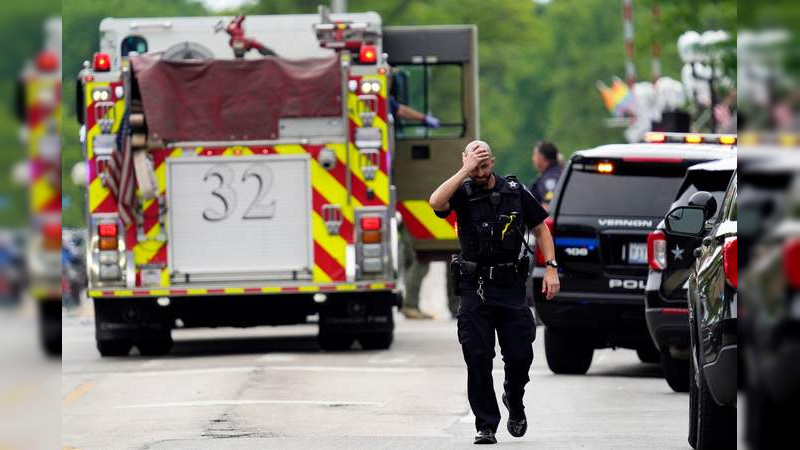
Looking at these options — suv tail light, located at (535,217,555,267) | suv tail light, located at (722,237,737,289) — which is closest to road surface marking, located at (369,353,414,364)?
suv tail light, located at (535,217,555,267)

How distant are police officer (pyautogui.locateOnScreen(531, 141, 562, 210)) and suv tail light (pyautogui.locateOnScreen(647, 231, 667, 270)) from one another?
21.9 feet

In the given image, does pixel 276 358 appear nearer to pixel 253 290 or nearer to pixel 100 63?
pixel 253 290

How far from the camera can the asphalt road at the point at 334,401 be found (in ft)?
33.6

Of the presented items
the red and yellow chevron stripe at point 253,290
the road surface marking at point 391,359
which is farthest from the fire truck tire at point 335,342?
the red and yellow chevron stripe at point 253,290

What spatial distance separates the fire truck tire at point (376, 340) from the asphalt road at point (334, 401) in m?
0.13

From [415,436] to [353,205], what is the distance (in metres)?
6.68

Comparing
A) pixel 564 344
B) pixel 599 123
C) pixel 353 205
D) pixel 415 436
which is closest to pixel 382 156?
pixel 353 205

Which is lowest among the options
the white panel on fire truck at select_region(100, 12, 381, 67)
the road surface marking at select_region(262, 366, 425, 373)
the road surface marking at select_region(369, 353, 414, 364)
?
the road surface marking at select_region(369, 353, 414, 364)

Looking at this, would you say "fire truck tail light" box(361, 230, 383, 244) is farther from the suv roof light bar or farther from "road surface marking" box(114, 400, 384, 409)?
"road surface marking" box(114, 400, 384, 409)

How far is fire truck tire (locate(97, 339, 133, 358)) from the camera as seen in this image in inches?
687

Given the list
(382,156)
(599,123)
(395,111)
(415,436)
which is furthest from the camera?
(599,123)

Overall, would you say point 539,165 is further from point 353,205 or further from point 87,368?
point 87,368

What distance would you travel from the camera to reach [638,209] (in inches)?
553

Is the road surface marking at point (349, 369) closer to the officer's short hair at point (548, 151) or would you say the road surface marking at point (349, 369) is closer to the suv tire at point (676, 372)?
the suv tire at point (676, 372)
